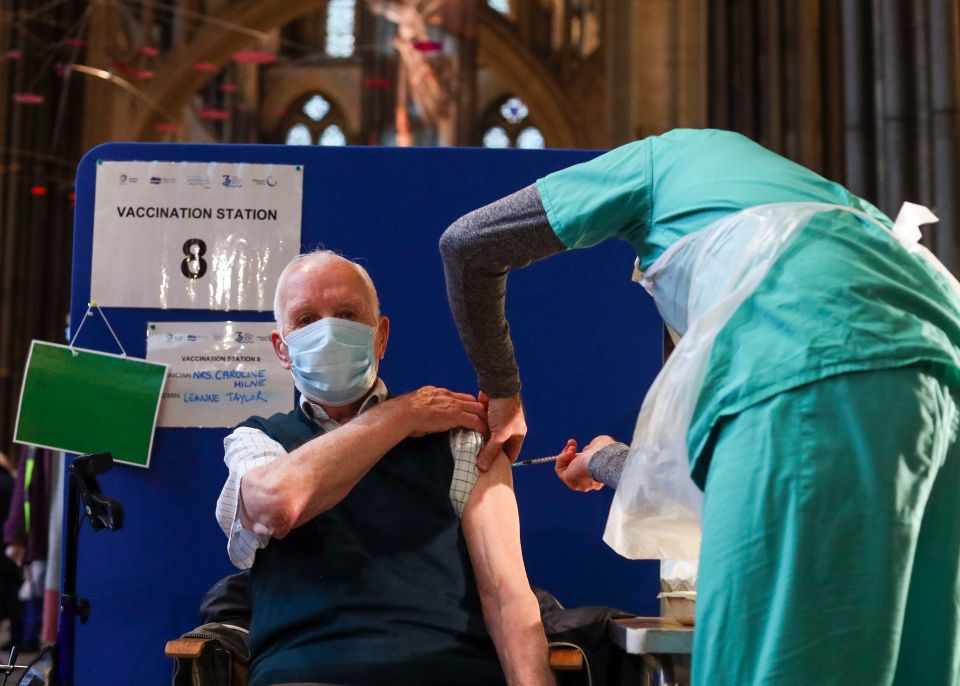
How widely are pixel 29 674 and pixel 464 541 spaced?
1021 millimetres

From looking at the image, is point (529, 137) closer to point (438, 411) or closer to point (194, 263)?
point (194, 263)

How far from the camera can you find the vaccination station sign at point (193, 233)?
337 centimetres

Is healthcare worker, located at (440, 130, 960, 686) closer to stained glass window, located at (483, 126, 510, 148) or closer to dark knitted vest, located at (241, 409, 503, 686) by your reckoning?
dark knitted vest, located at (241, 409, 503, 686)

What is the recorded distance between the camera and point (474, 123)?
2159 centimetres

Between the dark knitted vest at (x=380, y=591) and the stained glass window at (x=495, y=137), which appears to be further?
the stained glass window at (x=495, y=137)

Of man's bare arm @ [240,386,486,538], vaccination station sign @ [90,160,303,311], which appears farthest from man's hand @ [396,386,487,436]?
vaccination station sign @ [90,160,303,311]

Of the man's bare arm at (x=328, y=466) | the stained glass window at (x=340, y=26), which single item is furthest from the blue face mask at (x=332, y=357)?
the stained glass window at (x=340, y=26)

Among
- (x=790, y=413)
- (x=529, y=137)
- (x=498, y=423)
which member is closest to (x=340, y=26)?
(x=529, y=137)

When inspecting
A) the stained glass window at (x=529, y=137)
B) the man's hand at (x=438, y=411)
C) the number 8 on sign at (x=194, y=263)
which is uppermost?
the stained glass window at (x=529, y=137)

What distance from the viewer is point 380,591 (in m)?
2.51

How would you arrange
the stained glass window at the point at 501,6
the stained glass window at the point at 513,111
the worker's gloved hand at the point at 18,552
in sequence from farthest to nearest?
the stained glass window at the point at 513,111, the stained glass window at the point at 501,6, the worker's gloved hand at the point at 18,552

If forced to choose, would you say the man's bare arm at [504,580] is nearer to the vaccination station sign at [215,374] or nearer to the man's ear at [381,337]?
the man's ear at [381,337]

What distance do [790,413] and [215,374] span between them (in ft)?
6.48

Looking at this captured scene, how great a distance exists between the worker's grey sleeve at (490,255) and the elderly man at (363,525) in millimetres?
312
